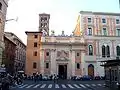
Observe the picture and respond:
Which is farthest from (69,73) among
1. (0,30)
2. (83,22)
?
(0,30)

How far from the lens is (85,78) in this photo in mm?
47719

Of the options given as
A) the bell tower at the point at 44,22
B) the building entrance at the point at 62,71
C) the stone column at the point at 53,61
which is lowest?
the building entrance at the point at 62,71

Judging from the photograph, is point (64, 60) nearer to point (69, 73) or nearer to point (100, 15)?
point (69, 73)

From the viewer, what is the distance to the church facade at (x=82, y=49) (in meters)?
51.5

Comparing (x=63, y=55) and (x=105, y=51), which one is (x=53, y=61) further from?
(x=105, y=51)

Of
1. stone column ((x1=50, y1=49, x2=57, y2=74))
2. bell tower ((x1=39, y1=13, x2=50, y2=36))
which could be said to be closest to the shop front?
stone column ((x1=50, y1=49, x2=57, y2=74))

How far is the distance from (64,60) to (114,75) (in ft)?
104

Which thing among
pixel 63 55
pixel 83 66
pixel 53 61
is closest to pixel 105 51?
pixel 83 66

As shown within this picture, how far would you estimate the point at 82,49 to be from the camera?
52.1 m

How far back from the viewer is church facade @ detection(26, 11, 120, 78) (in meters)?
51.5

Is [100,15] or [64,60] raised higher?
[100,15]

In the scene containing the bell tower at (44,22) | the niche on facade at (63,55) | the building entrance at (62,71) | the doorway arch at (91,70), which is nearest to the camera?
the doorway arch at (91,70)

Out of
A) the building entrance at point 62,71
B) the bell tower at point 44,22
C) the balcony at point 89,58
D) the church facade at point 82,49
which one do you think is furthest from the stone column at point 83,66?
the bell tower at point 44,22

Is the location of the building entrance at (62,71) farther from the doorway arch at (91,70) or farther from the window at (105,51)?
the window at (105,51)
